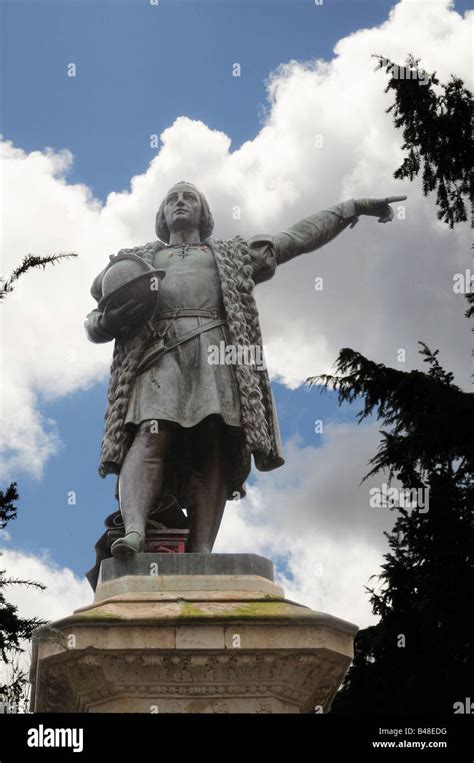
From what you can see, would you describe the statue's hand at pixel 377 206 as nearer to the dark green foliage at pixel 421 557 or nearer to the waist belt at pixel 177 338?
the waist belt at pixel 177 338

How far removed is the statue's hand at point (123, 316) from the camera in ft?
32.9

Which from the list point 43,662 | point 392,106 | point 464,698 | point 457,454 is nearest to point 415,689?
point 464,698

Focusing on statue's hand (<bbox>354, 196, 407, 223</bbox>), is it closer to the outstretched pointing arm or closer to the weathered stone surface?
the outstretched pointing arm

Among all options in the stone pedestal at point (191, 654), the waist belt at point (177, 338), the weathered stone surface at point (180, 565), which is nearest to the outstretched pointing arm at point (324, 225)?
the waist belt at point (177, 338)

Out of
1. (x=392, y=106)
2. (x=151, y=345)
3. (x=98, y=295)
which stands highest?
(x=392, y=106)

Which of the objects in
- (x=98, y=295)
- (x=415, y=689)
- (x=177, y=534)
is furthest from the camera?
(x=415, y=689)

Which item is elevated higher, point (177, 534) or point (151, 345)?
point (151, 345)

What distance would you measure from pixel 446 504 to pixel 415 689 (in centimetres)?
315

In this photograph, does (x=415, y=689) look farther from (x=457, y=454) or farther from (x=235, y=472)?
(x=235, y=472)

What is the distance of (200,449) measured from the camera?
10117 millimetres

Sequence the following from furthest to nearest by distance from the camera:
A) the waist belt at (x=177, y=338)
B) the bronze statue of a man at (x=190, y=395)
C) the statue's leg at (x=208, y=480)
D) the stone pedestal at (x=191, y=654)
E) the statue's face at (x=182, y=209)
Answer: the statue's face at (x=182, y=209) < the waist belt at (x=177, y=338) < the statue's leg at (x=208, y=480) < the bronze statue of a man at (x=190, y=395) < the stone pedestal at (x=191, y=654)

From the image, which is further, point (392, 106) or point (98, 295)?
point (392, 106)

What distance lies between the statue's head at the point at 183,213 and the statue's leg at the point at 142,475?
215cm

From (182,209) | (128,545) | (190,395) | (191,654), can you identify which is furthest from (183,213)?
(191,654)
